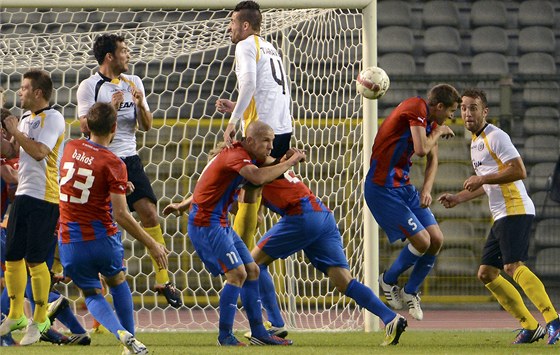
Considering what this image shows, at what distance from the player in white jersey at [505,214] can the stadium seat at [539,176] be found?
13.6ft

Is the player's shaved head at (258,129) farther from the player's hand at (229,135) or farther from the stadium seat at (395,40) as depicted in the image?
the stadium seat at (395,40)

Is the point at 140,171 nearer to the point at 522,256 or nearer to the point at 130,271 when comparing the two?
the point at 522,256

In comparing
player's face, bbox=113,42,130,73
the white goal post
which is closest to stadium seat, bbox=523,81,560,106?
the white goal post

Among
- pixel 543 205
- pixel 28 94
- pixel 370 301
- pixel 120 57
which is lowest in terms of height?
pixel 370 301

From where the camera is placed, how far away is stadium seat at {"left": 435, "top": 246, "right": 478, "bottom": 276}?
38.2 feet

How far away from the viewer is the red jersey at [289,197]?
7.49m

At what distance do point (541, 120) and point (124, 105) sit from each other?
19.1ft

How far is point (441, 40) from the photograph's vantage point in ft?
44.4

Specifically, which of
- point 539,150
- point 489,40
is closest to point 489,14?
point 489,40

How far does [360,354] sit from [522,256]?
5.58ft

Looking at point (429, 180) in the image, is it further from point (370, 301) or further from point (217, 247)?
point (217, 247)

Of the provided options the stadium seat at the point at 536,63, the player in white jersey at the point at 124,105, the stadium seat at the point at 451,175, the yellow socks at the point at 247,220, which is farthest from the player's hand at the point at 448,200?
the stadium seat at the point at 536,63

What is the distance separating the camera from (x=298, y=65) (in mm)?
10328

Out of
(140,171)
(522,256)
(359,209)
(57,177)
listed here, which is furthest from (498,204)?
(57,177)
